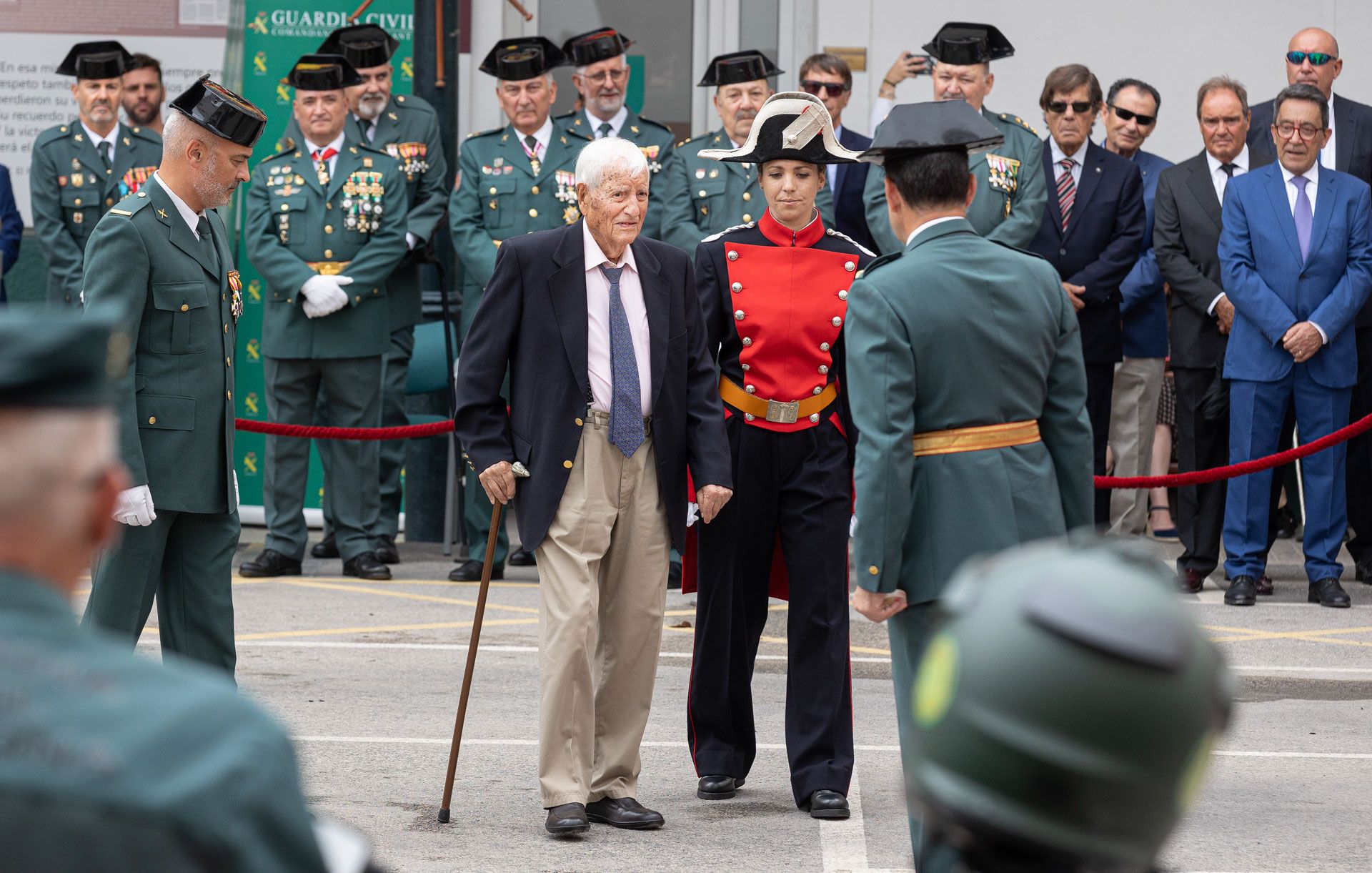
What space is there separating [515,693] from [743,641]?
161 cm

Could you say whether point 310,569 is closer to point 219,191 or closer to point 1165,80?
point 219,191

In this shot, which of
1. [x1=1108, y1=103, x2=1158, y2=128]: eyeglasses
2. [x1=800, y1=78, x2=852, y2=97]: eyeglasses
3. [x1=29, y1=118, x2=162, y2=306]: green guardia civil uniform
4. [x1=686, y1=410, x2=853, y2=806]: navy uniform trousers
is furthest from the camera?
[x1=29, y1=118, x2=162, y2=306]: green guardia civil uniform

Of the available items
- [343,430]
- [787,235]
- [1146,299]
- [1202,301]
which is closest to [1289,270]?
[1202,301]

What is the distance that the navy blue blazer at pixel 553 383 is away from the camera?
527 cm

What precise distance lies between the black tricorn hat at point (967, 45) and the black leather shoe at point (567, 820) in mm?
5089

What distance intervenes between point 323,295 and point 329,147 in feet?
2.84

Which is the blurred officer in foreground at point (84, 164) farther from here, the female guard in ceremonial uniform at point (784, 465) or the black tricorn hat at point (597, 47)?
the female guard in ceremonial uniform at point (784, 465)

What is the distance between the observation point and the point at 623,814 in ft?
17.4

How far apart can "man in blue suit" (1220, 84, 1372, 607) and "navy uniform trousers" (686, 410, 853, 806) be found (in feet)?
13.2

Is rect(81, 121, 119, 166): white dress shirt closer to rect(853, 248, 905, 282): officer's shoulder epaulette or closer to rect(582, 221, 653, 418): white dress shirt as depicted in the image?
rect(582, 221, 653, 418): white dress shirt

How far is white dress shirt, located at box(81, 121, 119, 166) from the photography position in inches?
417

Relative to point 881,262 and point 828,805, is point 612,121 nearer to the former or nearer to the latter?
point 828,805

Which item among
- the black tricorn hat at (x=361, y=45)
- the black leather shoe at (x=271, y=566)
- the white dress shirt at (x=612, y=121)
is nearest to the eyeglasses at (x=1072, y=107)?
the white dress shirt at (x=612, y=121)

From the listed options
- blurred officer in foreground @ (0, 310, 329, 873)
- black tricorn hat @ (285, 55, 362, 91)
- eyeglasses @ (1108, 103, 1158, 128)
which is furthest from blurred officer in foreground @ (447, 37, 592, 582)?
blurred officer in foreground @ (0, 310, 329, 873)
